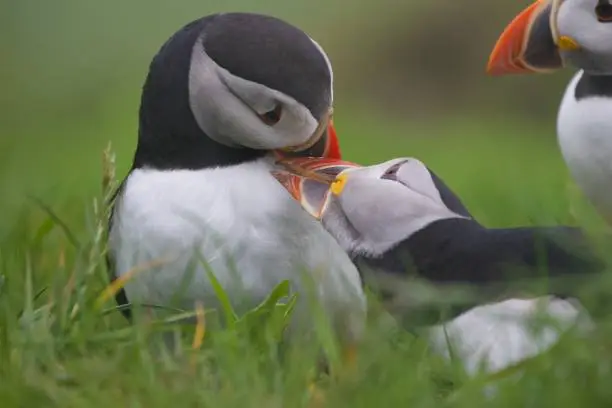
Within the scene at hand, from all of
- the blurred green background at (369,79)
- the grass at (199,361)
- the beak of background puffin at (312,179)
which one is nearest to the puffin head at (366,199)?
the beak of background puffin at (312,179)

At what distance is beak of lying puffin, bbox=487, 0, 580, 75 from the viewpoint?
2488mm

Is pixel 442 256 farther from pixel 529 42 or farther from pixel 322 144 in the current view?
pixel 529 42

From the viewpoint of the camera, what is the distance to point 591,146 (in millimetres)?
2564

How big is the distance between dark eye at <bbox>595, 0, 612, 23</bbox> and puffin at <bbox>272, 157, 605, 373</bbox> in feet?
1.89

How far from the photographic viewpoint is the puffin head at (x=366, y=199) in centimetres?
198

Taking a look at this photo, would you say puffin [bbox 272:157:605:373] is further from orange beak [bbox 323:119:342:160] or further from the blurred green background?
the blurred green background

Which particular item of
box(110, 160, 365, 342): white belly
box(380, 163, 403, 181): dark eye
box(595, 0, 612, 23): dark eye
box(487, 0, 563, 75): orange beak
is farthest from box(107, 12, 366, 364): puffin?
box(595, 0, 612, 23): dark eye

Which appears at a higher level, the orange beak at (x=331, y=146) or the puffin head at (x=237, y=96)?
the puffin head at (x=237, y=96)

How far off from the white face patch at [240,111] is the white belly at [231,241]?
0.06m

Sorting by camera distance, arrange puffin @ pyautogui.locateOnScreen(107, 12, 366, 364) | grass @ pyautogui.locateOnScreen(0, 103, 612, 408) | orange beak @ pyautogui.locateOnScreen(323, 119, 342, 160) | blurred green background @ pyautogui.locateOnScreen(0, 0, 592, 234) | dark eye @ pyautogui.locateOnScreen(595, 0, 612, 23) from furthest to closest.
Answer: blurred green background @ pyautogui.locateOnScreen(0, 0, 592, 234) < dark eye @ pyautogui.locateOnScreen(595, 0, 612, 23) < orange beak @ pyautogui.locateOnScreen(323, 119, 342, 160) < puffin @ pyautogui.locateOnScreen(107, 12, 366, 364) < grass @ pyautogui.locateOnScreen(0, 103, 612, 408)

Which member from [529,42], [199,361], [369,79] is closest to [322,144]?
[199,361]

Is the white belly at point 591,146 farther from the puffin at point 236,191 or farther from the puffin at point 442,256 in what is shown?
the puffin at point 236,191

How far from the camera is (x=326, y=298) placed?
78.9 inches

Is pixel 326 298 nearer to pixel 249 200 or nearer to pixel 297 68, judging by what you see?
pixel 249 200
